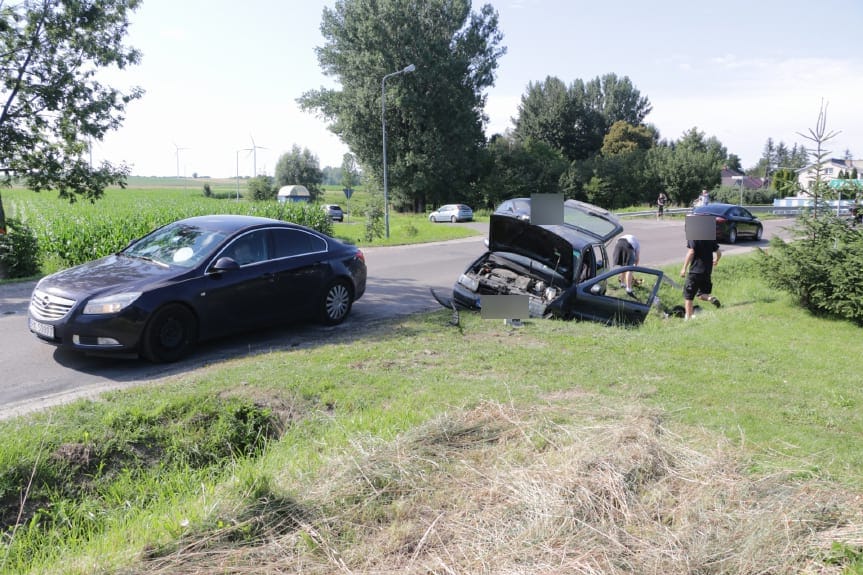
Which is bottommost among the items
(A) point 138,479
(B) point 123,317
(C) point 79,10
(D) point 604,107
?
(A) point 138,479

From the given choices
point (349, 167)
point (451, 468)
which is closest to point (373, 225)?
point (451, 468)

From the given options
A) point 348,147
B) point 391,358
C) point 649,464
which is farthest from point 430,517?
point 348,147

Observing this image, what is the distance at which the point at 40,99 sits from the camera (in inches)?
595

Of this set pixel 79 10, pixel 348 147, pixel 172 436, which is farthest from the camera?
pixel 348 147

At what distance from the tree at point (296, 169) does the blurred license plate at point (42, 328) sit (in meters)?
87.5

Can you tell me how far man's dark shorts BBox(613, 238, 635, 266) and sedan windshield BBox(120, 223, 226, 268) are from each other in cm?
787

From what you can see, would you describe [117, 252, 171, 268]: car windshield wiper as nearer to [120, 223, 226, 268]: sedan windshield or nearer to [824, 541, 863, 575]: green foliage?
[120, 223, 226, 268]: sedan windshield

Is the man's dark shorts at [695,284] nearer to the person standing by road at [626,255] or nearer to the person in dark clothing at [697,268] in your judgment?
the person in dark clothing at [697,268]

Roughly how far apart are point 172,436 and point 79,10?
A: 14.2 meters

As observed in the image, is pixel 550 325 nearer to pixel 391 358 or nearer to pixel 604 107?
pixel 391 358

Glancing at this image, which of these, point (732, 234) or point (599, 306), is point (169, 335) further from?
point (732, 234)

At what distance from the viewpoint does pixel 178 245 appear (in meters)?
8.46

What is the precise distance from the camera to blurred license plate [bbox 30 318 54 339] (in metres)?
7.15

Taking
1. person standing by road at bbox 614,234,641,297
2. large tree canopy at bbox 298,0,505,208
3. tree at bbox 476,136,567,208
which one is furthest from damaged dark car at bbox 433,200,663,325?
tree at bbox 476,136,567,208
